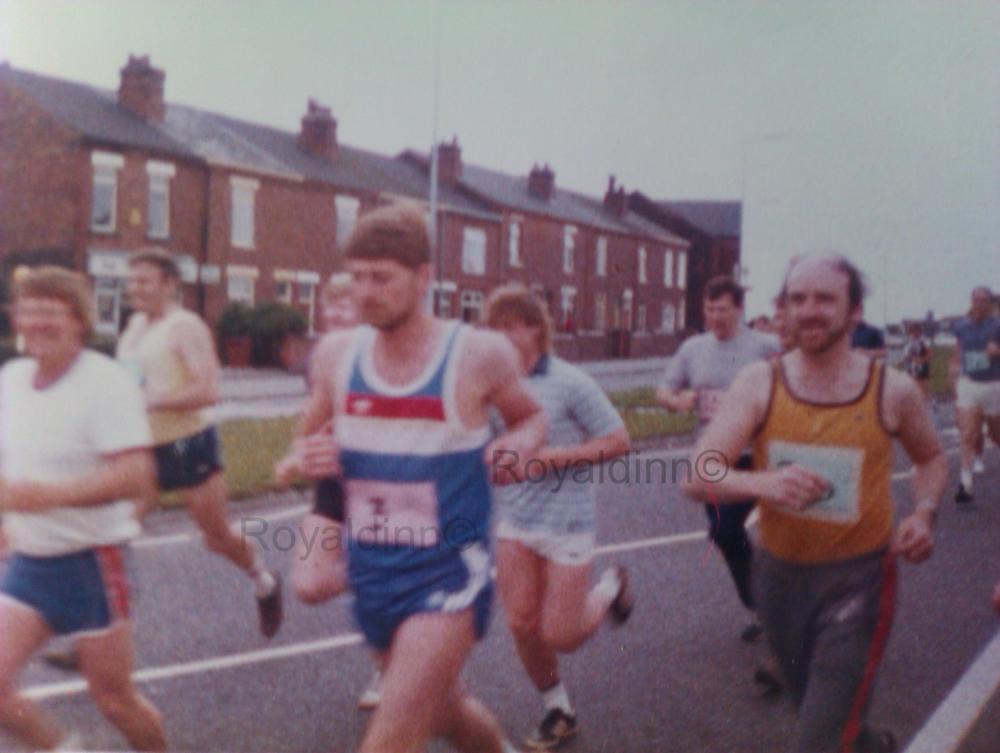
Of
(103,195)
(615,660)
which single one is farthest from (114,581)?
(615,660)

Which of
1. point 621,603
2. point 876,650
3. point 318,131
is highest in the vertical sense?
point 318,131

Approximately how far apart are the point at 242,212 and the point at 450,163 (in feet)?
1.60

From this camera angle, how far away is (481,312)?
10.8ft

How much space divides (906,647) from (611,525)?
45.7 inches

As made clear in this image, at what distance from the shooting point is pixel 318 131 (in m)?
3.23

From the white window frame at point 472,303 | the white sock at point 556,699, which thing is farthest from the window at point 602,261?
the white sock at point 556,699

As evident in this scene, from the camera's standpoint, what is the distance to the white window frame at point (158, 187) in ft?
9.96

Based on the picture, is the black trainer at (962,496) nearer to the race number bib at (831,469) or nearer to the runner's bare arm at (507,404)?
the race number bib at (831,469)

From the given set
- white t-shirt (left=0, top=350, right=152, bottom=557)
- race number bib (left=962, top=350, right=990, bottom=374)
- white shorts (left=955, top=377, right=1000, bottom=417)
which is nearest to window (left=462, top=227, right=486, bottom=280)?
white t-shirt (left=0, top=350, right=152, bottom=557)

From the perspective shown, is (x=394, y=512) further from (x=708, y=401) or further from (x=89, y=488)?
(x=708, y=401)

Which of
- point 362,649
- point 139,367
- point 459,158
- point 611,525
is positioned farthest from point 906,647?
point 139,367

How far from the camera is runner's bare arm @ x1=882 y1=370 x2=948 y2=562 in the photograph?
2.67 meters

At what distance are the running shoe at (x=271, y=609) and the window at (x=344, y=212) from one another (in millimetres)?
1179

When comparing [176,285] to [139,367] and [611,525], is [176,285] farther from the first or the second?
[611,525]
